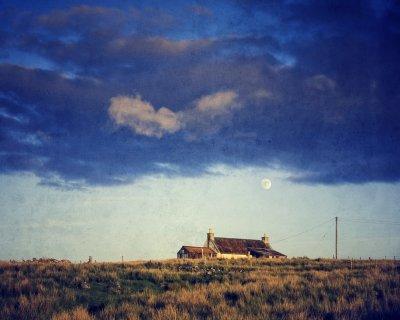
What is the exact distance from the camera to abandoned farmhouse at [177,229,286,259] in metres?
71.8

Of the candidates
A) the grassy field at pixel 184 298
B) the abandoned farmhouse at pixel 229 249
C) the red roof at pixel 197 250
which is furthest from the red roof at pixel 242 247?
the grassy field at pixel 184 298

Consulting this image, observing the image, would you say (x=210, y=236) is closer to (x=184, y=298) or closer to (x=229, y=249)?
(x=229, y=249)

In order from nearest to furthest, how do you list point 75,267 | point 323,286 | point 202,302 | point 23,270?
point 202,302 → point 323,286 → point 23,270 → point 75,267

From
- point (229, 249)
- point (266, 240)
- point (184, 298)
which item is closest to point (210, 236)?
point (229, 249)

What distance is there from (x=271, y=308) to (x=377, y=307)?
3196mm

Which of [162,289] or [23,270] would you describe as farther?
[23,270]

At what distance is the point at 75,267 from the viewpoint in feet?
80.9

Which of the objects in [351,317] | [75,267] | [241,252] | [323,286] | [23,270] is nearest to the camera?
[351,317]

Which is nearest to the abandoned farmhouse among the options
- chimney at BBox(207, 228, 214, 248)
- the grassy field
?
chimney at BBox(207, 228, 214, 248)

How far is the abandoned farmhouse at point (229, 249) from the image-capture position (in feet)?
235

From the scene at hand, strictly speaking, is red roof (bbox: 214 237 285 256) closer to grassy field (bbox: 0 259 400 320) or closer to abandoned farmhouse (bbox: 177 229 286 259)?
abandoned farmhouse (bbox: 177 229 286 259)

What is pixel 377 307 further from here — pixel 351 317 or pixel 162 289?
pixel 162 289

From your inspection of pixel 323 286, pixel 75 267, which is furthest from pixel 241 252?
pixel 323 286

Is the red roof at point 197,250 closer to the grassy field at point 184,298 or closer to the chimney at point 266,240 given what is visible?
the chimney at point 266,240
